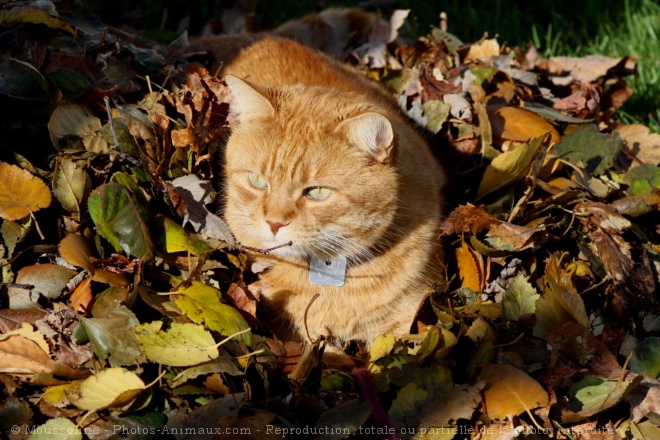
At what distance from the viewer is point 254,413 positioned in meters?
2.15

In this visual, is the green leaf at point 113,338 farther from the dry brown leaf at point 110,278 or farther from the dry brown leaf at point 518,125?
the dry brown leaf at point 518,125

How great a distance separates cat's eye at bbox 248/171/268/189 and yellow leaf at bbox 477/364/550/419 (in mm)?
1025

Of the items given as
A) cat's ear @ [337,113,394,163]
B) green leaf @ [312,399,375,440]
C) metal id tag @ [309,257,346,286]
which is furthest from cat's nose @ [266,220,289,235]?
green leaf @ [312,399,375,440]

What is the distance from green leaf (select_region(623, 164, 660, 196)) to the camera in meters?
3.17

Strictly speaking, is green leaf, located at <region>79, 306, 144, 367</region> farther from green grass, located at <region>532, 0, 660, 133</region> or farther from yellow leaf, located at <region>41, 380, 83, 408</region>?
green grass, located at <region>532, 0, 660, 133</region>

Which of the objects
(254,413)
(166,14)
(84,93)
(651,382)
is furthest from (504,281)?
(166,14)

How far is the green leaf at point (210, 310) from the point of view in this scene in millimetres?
2311

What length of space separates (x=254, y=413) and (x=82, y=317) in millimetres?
621

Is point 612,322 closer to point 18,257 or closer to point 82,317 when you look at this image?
point 82,317

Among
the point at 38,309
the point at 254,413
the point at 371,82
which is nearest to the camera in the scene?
the point at 254,413

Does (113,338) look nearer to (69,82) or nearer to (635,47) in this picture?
(69,82)

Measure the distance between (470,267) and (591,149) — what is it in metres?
0.88

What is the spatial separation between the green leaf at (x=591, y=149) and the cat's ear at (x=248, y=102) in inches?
56.0

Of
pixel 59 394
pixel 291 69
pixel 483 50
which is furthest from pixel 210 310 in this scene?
pixel 483 50
